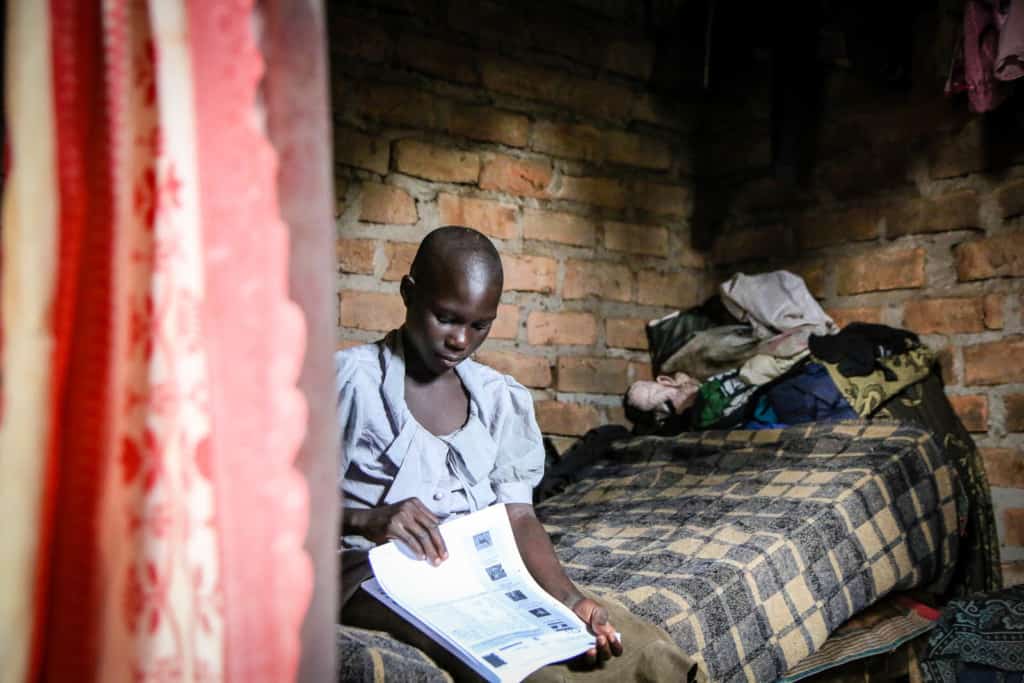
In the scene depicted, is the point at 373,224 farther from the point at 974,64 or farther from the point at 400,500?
the point at 974,64

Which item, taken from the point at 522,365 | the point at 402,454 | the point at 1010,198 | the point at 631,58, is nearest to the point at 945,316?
the point at 1010,198

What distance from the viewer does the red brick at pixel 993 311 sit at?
2610 mm

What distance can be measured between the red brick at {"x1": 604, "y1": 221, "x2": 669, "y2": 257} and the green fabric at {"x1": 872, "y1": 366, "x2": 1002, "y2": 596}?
3.62 ft

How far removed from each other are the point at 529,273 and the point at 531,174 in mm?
342

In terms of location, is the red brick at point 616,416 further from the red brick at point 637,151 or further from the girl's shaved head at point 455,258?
the girl's shaved head at point 455,258

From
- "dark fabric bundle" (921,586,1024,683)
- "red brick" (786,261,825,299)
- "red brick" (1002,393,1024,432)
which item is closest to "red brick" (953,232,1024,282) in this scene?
"red brick" (1002,393,1024,432)

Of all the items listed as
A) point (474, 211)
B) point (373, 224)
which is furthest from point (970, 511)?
point (373, 224)

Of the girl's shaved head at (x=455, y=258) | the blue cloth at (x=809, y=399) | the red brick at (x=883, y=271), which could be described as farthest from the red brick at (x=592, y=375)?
the girl's shaved head at (x=455, y=258)

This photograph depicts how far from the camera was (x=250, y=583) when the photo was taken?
580 millimetres

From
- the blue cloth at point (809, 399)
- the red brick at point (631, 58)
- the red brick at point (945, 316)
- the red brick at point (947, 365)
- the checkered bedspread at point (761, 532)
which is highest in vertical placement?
the red brick at point (631, 58)

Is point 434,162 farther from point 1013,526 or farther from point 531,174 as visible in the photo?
point 1013,526

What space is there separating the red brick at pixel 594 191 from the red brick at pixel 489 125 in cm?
22

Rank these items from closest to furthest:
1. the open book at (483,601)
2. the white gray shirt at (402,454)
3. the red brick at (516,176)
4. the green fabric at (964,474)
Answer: the open book at (483,601), the white gray shirt at (402,454), the green fabric at (964,474), the red brick at (516,176)

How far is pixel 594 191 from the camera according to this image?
3166mm
